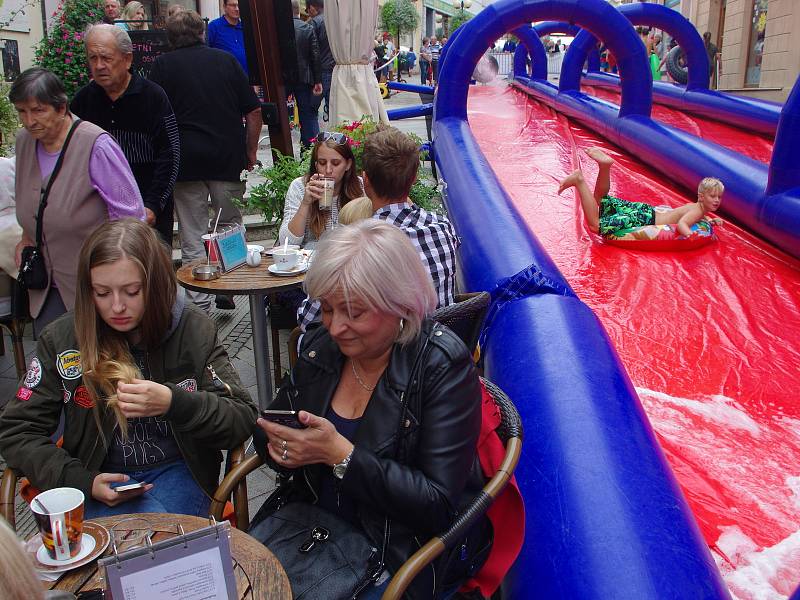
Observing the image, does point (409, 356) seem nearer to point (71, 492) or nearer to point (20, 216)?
point (71, 492)

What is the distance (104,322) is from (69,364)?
0.50ft

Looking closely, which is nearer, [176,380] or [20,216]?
[176,380]

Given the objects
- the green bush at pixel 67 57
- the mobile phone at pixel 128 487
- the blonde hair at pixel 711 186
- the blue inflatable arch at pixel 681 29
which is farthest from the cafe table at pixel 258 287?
the blue inflatable arch at pixel 681 29

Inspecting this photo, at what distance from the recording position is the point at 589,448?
1950 mm

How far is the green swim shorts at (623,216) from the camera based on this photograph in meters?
4.38

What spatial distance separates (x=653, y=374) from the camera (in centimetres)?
286

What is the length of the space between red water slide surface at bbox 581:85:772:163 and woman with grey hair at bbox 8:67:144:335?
17.7ft

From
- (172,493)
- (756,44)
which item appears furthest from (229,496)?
(756,44)

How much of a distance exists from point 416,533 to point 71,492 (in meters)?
0.78

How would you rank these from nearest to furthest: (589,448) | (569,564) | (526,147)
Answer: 1. (569,564)
2. (589,448)
3. (526,147)

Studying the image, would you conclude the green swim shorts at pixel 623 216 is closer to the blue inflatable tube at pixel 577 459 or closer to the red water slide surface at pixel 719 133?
the blue inflatable tube at pixel 577 459

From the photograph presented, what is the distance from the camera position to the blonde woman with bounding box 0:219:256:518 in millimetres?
1994

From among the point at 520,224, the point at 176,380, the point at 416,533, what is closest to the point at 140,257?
the point at 176,380

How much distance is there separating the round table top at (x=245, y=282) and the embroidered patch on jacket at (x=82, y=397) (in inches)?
42.9
